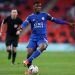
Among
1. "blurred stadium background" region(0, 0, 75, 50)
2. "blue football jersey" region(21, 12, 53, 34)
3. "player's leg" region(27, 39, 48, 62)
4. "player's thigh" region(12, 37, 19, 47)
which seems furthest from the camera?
"blurred stadium background" region(0, 0, 75, 50)

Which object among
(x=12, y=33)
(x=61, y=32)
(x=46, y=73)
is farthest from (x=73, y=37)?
(x=46, y=73)

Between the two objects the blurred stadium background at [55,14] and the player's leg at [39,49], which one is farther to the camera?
the blurred stadium background at [55,14]

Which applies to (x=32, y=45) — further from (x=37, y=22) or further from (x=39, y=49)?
(x=37, y=22)

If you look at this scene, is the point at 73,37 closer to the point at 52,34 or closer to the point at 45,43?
the point at 52,34

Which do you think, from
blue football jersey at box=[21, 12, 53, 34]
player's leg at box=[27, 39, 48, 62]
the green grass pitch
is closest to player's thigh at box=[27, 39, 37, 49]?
player's leg at box=[27, 39, 48, 62]

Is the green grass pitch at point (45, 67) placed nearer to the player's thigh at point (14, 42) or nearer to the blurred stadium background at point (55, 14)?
the player's thigh at point (14, 42)

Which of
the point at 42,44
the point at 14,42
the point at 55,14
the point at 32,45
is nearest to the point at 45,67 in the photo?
the point at 14,42

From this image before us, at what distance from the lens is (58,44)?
108ft

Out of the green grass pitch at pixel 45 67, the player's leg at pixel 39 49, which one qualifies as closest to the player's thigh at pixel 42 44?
the player's leg at pixel 39 49

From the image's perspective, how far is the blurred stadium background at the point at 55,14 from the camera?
33.5 meters

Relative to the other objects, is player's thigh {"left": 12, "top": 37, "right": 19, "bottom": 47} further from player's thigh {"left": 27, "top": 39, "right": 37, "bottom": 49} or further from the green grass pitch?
player's thigh {"left": 27, "top": 39, "right": 37, "bottom": 49}

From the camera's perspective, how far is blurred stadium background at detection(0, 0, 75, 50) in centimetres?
3353

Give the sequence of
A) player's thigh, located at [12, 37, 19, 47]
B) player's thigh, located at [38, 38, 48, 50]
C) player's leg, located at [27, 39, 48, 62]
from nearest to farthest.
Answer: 1. player's leg, located at [27, 39, 48, 62]
2. player's thigh, located at [38, 38, 48, 50]
3. player's thigh, located at [12, 37, 19, 47]

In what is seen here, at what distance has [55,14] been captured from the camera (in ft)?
120
